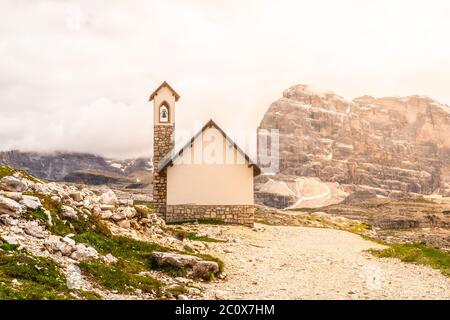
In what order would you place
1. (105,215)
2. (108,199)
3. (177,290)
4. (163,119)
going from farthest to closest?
(163,119) < (108,199) < (105,215) < (177,290)

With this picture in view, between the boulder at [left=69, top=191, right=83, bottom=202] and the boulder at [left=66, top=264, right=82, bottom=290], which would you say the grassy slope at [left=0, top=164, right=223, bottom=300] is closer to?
the boulder at [left=66, top=264, right=82, bottom=290]

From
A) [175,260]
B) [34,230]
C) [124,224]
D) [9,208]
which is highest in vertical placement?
[9,208]

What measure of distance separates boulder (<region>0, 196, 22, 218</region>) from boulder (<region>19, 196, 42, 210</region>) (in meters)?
0.63

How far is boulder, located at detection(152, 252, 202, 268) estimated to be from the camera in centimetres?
1941

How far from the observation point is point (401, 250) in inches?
1173

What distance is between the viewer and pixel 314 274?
2131 centimetres

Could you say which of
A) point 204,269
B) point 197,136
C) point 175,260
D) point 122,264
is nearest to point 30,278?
point 122,264

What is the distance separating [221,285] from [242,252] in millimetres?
8198

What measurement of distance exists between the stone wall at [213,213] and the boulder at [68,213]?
801 inches

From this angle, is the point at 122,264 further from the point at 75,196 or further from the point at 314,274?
the point at 75,196

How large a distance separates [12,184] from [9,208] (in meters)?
4.50

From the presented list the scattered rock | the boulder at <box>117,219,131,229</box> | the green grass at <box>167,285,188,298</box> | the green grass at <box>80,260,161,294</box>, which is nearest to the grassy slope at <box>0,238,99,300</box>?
the scattered rock
